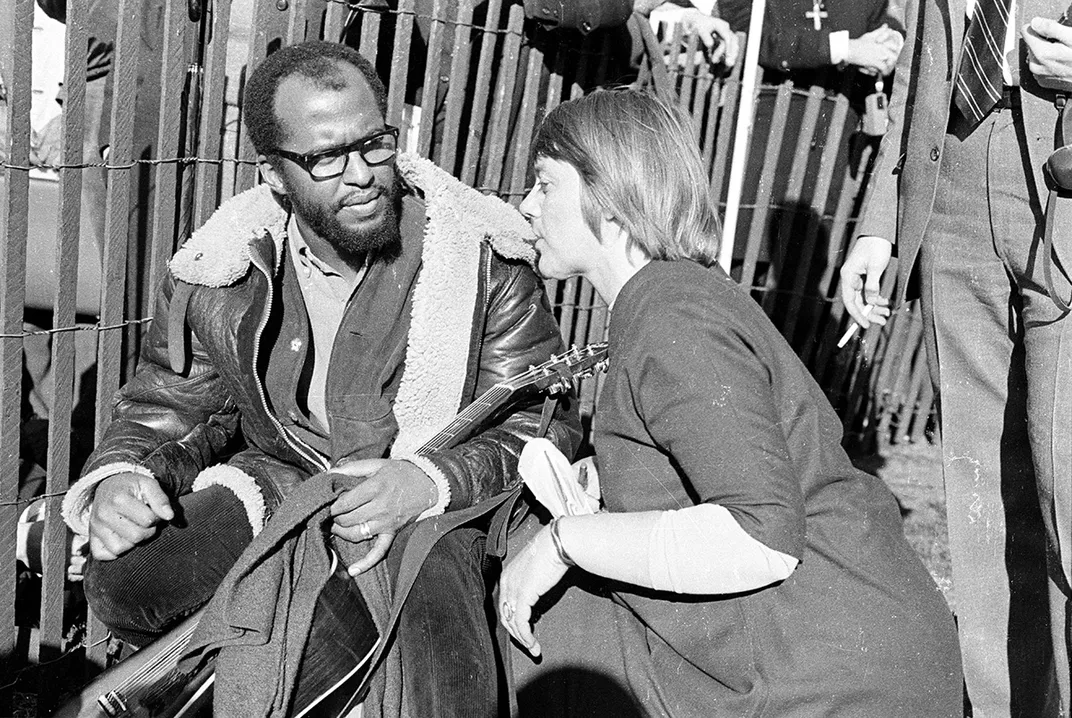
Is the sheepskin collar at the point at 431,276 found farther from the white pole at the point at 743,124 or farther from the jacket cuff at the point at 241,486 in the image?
the white pole at the point at 743,124

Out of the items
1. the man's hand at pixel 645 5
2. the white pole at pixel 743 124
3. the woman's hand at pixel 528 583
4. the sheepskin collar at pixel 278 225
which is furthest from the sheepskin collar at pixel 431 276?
the man's hand at pixel 645 5

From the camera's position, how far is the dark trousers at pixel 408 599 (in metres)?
2.35

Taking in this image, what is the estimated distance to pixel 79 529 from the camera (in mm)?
2770

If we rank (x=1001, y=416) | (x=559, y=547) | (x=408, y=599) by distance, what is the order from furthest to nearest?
(x=1001, y=416) < (x=408, y=599) < (x=559, y=547)

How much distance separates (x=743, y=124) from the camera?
15.9 ft

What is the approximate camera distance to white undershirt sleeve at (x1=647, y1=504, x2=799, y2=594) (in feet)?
6.70

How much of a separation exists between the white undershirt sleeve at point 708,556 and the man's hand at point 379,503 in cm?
76

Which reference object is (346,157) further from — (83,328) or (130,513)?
(130,513)

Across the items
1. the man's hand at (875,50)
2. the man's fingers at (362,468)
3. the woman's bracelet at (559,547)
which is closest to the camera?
the woman's bracelet at (559,547)

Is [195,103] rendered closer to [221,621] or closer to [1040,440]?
[221,621]

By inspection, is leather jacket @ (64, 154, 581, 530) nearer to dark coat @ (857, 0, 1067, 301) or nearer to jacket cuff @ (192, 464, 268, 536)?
jacket cuff @ (192, 464, 268, 536)

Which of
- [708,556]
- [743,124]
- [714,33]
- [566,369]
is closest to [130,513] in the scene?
[566,369]

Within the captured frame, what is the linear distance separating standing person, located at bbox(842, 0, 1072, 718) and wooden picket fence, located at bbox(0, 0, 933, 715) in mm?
1683

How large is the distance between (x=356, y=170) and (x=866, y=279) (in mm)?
1346
